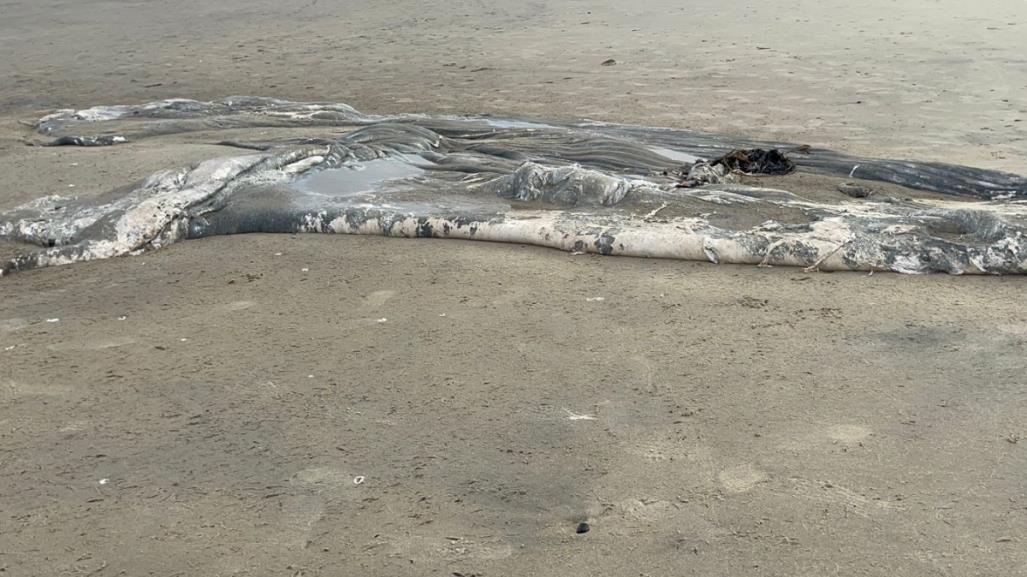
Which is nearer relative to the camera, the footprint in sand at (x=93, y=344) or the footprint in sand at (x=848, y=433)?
the footprint in sand at (x=848, y=433)

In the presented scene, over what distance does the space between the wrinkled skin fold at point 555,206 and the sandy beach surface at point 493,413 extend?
0.14 meters

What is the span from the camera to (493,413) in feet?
10.3

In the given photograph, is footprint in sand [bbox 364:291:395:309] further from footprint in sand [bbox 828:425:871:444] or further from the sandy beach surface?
footprint in sand [bbox 828:425:871:444]

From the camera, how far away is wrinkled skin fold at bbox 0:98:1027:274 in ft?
13.9

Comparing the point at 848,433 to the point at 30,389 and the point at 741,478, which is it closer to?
the point at 741,478

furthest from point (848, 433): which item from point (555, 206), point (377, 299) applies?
point (555, 206)

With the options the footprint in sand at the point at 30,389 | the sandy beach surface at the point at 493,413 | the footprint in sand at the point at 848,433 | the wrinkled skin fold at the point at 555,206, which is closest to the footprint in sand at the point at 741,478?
the sandy beach surface at the point at 493,413

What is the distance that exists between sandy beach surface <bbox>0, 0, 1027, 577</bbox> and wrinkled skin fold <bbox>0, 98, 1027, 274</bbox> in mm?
137

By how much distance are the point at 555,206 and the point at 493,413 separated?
6.16 feet

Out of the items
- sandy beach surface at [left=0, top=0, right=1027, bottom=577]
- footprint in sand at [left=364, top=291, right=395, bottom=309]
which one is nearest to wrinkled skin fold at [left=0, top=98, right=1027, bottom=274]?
sandy beach surface at [left=0, top=0, right=1027, bottom=577]

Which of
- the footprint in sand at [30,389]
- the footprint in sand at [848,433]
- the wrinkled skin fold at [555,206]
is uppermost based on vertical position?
the wrinkled skin fold at [555,206]

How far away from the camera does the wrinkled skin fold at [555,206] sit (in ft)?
13.9

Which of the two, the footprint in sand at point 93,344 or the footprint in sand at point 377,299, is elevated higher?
the footprint in sand at point 377,299

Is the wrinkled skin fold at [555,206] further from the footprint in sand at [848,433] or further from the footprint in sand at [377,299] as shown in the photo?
the footprint in sand at [848,433]
